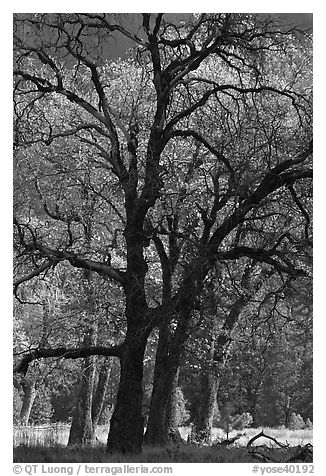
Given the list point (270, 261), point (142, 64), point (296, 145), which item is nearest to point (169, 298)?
point (270, 261)

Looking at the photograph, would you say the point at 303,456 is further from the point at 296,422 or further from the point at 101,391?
the point at 101,391

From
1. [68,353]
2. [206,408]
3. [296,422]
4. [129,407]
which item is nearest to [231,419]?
[296,422]

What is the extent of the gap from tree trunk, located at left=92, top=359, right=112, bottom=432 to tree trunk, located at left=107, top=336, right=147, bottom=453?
7069mm

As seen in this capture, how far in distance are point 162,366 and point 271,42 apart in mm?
6608

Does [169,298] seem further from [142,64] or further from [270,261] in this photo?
[142,64]

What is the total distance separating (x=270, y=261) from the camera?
10719 millimetres

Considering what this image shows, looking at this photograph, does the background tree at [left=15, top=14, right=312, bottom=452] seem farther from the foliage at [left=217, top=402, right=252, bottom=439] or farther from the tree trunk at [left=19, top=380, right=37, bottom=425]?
the foliage at [left=217, top=402, right=252, bottom=439]

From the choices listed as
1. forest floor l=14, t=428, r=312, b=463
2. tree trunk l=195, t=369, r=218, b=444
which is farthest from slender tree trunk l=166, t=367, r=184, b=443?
forest floor l=14, t=428, r=312, b=463

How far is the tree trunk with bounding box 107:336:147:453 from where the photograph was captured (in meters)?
10.5

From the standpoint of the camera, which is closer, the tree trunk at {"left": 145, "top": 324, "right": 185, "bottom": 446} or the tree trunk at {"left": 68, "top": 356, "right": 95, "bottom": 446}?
the tree trunk at {"left": 145, "top": 324, "right": 185, "bottom": 446}

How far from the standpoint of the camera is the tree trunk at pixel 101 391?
1800 centimetres

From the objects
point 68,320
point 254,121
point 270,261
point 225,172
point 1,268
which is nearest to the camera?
point 1,268

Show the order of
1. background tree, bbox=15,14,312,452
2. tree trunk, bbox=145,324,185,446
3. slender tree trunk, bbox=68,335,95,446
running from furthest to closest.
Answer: slender tree trunk, bbox=68,335,95,446, tree trunk, bbox=145,324,185,446, background tree, bbox=15,14,312,452

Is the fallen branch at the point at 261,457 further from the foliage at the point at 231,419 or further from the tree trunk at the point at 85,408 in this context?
the foliage at the point at 231,419
